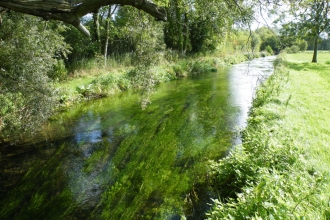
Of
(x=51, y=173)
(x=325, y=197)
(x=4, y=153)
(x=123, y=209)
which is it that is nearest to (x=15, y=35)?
(x=4, y=153)

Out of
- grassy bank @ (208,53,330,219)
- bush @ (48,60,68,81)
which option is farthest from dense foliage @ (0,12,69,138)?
bush @ (48,60,68,81)

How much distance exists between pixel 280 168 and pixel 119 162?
3.59m

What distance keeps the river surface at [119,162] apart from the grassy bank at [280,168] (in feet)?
2.37

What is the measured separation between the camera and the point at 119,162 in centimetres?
570

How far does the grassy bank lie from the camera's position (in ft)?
8.07

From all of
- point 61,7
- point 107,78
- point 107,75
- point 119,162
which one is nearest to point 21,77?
point 119,162

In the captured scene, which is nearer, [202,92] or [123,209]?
[123,209]

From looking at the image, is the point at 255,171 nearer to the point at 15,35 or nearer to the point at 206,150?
the point at 206,150

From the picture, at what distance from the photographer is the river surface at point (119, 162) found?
4.12 meters

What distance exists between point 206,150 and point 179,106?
15.3ft

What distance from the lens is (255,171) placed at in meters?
3.65

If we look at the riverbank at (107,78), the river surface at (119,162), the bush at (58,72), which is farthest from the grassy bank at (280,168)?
the bush at (58,72)

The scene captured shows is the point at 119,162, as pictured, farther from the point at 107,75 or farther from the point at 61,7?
the point at 107,75

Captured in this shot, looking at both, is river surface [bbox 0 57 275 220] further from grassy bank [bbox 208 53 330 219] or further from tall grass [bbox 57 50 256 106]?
tall grass [bbox 57 50 256 106]
